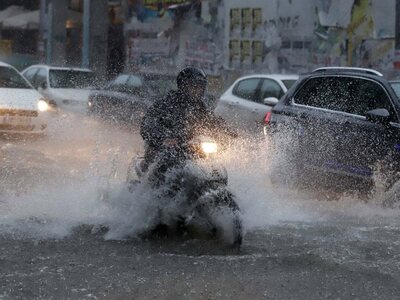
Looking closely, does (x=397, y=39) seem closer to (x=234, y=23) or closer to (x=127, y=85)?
(x=234, y=23)

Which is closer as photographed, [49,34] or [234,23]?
[234,23]

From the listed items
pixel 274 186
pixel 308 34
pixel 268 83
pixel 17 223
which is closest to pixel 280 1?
pixel 308 34

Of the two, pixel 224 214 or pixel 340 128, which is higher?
pixel 340 128

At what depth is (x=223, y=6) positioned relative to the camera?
2242 centimetres

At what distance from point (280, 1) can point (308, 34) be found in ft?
5.47

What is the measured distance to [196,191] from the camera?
225 inches

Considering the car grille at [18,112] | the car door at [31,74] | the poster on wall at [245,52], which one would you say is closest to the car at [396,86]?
the car grille at [18,112]

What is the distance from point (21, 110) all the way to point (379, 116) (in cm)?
722

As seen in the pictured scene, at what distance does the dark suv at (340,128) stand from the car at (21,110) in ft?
17.6

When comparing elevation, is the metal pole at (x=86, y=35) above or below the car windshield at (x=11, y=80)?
above

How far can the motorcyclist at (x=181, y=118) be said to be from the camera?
5.84 m

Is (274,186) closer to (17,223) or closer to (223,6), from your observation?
(17,223)

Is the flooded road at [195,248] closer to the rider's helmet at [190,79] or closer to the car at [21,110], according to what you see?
the rider's helmet at [190,79]

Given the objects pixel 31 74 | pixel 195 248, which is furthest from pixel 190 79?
pixel 31 74
